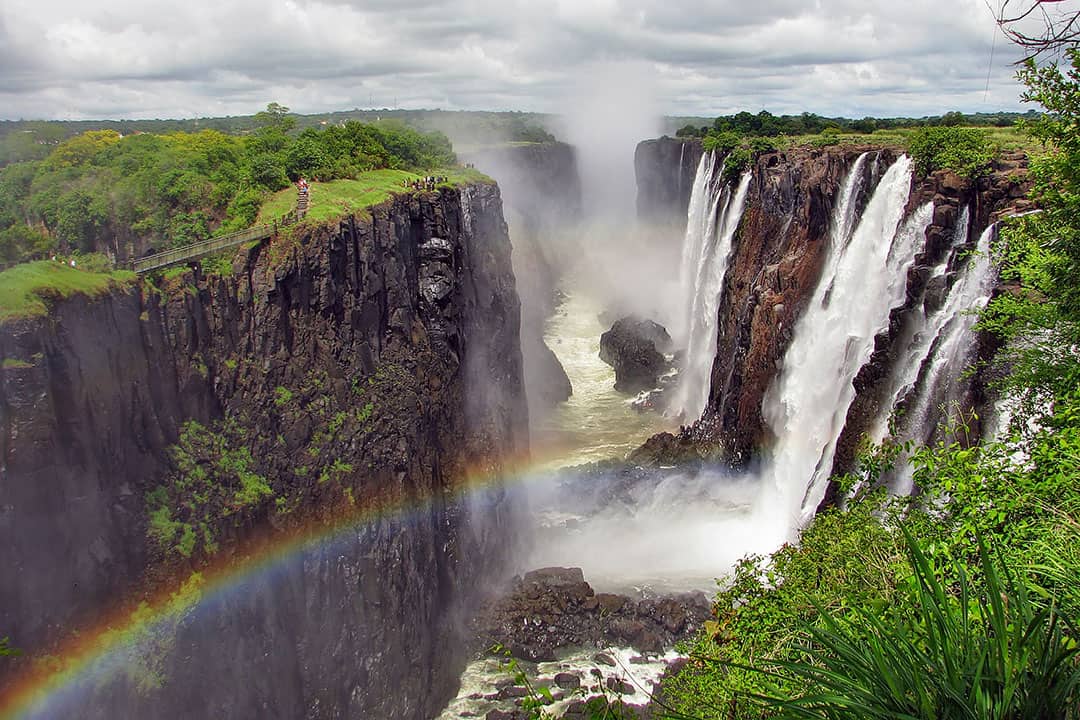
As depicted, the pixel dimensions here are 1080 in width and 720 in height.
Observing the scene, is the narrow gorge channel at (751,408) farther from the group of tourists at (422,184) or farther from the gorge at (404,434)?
the group of tourists at (422,184)

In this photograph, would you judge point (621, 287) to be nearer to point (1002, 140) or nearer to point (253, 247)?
point (1002, 140)

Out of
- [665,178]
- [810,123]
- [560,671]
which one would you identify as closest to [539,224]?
[665,178]

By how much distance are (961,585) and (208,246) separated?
861 inches

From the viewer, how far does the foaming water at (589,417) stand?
4038 cm

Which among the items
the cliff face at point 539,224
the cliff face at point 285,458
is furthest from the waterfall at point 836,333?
the cliff face at point 539,224

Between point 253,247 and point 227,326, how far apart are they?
8.82 feet

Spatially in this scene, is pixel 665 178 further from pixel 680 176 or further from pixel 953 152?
pixel 953 152

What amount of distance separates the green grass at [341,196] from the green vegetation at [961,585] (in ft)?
63.6

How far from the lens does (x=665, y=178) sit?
6694 cm

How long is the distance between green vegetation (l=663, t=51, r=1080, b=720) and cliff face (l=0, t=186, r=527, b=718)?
12.9 meters

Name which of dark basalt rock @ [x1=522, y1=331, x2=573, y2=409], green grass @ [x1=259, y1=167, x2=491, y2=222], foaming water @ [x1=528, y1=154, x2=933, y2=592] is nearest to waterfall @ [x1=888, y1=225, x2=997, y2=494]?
foaming water @ [x1=528, y1=154, x2=933, y2=592]

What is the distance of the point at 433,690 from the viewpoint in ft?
79.0

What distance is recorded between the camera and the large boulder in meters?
48.6

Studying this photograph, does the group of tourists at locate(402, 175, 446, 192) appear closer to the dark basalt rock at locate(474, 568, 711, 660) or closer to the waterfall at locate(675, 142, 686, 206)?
the dark basalt rock at locate(474, 568, 711, 660)
